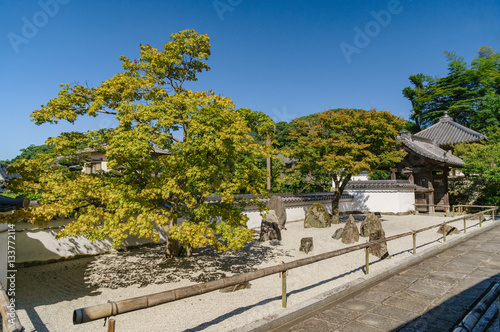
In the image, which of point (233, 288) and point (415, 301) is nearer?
point (415, 301)

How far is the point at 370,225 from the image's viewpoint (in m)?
11.9

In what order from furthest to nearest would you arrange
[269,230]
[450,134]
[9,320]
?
1. [450,134]
2. [269,230]
3. [9,320]

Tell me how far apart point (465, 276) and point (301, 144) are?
987 cm

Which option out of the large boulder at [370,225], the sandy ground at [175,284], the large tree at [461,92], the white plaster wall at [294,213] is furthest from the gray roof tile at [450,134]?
the sandy ground at [175,284]

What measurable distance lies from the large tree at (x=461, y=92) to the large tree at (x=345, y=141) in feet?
64.6

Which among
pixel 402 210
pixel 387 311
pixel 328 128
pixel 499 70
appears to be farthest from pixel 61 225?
pixel 499 70

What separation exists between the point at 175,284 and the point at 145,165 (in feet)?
9.75

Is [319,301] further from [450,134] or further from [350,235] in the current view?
[450,134]

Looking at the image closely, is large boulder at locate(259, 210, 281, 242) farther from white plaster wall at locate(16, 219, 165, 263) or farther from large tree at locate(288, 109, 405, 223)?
white plaster wall at locate(16, 219, 165, 263)

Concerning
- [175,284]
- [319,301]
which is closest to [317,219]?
[175,284]

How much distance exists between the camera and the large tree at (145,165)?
18.7 ft

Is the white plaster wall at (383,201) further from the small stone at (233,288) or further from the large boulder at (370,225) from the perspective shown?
the small stone at (233,288)

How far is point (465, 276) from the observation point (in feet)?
21.6

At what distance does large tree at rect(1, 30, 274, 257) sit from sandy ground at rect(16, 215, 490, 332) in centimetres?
126
